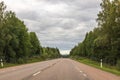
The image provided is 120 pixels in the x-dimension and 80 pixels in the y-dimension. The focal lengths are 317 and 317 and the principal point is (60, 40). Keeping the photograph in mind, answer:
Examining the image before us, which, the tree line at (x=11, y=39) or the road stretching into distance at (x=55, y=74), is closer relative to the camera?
the road stretching into distance at (x=55, y=74)

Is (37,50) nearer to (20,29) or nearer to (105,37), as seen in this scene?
(20,29)

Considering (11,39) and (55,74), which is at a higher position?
(11,39)

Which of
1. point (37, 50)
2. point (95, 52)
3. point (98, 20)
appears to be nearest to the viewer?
point (98, 20)

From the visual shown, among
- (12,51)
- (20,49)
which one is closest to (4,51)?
(12,51)

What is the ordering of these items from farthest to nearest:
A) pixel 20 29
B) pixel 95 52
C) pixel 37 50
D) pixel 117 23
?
pixel 37 50
pixel 95 52
pixel 20 29
pixel 117 23

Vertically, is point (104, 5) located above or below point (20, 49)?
above

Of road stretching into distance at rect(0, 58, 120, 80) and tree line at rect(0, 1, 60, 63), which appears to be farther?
tree line at rect(0, 1, 60, 63)

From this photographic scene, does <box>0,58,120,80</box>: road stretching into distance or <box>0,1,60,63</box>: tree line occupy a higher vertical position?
<box>0,1,60,63</box>: tree line

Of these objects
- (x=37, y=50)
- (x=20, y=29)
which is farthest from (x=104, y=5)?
(x=37, y=50)

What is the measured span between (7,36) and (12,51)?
26.5 feet

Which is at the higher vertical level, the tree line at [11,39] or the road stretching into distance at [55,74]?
the tree line at [11,39]

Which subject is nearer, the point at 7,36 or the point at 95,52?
the point at 7,36

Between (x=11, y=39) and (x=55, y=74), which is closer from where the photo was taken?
A: (x=55, y=74)

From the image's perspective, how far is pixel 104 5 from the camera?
63.0m
